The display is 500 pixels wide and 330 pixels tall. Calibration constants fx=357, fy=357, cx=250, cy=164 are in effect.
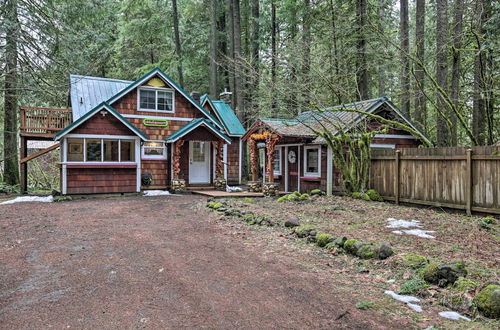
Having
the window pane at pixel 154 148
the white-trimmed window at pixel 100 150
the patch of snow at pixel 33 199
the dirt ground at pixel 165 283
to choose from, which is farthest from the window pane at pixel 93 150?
the dirt ground at pixel 165 283

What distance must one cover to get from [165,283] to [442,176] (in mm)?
7995

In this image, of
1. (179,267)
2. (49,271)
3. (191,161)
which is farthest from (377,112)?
(49,271)

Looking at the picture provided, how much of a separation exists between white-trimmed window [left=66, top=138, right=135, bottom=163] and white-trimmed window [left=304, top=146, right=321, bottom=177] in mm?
7232

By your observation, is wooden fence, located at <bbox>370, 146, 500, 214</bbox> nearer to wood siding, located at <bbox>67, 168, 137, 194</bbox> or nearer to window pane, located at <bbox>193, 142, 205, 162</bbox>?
window pane, located at <bbox>193, 142, 205, 162</bbox>

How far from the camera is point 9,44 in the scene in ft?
36.1

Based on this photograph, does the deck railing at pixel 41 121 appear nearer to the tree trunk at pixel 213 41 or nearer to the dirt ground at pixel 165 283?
the dirt ground at pixel 165 283

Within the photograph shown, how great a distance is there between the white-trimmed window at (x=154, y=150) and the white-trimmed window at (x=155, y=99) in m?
1.55

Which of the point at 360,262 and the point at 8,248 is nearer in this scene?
the point at 360,262

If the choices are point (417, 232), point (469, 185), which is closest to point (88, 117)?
point (417, 232)

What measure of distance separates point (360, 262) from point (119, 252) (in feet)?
12.3

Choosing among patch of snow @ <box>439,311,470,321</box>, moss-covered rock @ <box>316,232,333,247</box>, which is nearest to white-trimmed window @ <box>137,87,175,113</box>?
moss-covered rock @ <box>316,232,333,247</box>

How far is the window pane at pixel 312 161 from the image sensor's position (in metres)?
14.7

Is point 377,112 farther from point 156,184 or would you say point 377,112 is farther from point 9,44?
point 9,44

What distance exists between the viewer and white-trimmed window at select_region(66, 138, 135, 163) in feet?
44.9
